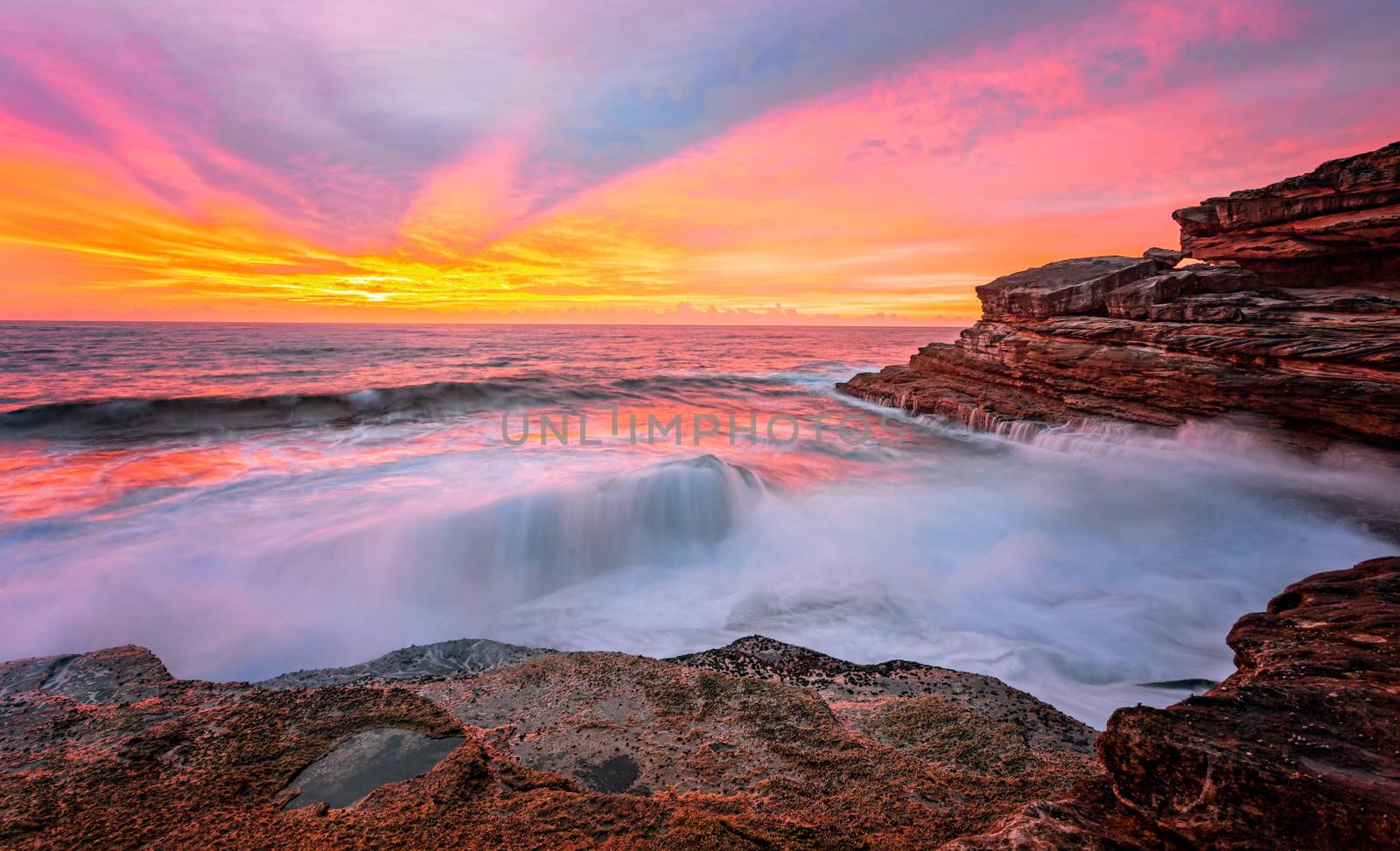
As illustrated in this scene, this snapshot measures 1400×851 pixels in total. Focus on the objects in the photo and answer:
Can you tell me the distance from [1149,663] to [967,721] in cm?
→ 348

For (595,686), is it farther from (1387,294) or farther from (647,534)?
(1387,294)

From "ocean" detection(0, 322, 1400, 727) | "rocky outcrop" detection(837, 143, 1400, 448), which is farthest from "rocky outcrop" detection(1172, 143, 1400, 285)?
"ocean" detection(0, 322, 1400, 727)

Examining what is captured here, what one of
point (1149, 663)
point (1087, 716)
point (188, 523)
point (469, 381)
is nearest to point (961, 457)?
point (1149, 663)

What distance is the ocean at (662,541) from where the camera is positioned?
16.7 feet

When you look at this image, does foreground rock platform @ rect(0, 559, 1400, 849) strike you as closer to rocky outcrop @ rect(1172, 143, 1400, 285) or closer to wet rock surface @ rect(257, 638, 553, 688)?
wet rock surface @ rect(257, 638, 553, 688)

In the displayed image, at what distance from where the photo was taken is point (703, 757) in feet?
8.11

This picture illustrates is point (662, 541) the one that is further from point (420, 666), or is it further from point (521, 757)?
point (521, 757)

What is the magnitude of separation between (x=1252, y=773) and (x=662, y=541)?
660 centimetres

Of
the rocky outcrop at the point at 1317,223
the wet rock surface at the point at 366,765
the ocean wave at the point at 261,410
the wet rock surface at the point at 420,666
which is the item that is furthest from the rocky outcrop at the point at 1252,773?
the ocean wave at the point at 261,410

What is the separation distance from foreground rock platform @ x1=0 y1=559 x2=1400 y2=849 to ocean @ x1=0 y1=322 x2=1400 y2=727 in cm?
165

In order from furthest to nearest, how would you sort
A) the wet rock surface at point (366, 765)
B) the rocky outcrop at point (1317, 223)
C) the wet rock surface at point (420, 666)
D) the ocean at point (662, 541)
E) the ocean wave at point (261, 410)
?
the ocean wave at point (261, 410) < the rocky outcrop at point (1317, 223) < the ocean at point (662, 541) < the wet rock surface at point (420, 666) < the wet rock surface at point (366, 765)

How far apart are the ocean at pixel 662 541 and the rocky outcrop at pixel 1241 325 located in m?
0.74

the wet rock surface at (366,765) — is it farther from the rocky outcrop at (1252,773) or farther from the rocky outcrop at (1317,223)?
the rocky outcrop at (1317,223)

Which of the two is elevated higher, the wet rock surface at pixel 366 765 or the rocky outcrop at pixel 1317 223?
the rocky outcrop at pixel 1317 223
